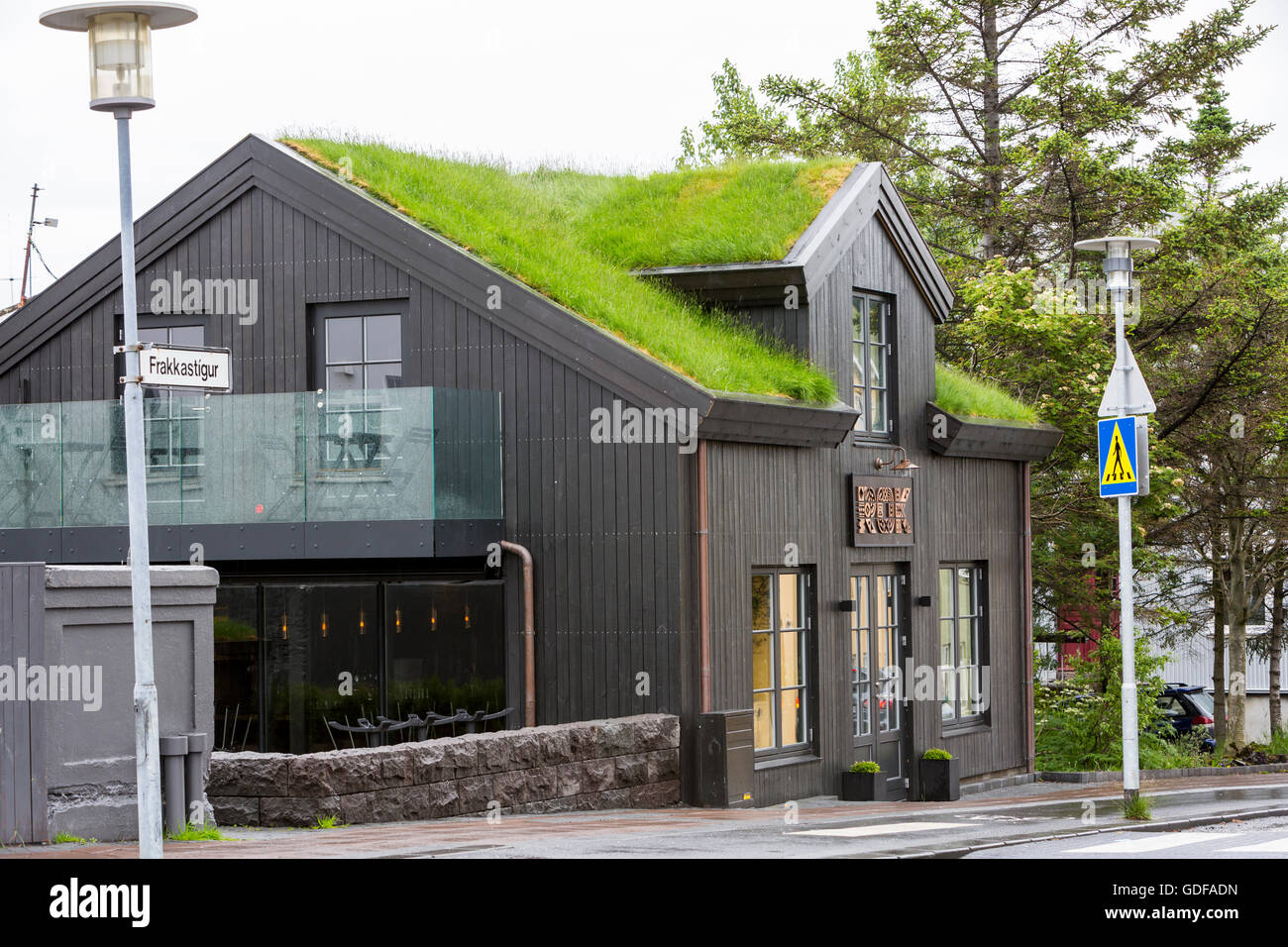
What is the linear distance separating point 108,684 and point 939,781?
12.5 metres

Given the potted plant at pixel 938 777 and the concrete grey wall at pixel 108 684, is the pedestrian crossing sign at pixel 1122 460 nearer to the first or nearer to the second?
the potted plant at pixel 938 777

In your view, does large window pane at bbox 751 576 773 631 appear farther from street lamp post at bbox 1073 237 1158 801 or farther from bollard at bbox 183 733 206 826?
bollard at bbox 183 733 206 826

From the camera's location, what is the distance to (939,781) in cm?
2108

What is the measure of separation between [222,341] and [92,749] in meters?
9.34

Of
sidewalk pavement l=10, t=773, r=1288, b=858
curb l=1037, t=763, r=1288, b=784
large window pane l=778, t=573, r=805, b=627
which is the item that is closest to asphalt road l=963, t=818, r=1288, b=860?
sidewalk pavement l=10, t=773, r=1288, b=858

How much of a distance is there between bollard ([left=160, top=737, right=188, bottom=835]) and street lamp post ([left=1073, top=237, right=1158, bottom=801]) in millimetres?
9183

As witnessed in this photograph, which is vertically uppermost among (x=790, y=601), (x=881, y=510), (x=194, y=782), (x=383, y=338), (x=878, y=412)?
(x=383, y=338)

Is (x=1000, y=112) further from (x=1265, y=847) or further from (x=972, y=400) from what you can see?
(x=1265, y=847)

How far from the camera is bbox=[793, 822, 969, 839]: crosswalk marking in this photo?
43.8ft

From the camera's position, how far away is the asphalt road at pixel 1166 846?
37.4 ft

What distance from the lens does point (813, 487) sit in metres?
19.2

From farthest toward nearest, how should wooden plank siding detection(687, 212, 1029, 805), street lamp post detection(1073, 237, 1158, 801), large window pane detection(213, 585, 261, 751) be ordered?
large window pane detection(213, 585, 261, 751) → wooden plank siding detection(687, 212, 1029, 805) → street lamp post detection(1073, 237, 1158, 801)

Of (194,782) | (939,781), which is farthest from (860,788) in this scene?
(194,782)
